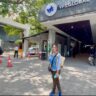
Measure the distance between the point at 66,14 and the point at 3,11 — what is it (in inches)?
208

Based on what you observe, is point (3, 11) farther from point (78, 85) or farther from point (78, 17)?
point (78, 85)

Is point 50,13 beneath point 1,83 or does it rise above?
above

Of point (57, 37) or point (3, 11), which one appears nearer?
point (3, 11)

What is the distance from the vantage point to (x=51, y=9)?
19.8 m

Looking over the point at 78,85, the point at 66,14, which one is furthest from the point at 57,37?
the point at 78,85

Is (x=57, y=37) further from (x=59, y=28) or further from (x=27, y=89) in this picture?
(x=27, y=89)

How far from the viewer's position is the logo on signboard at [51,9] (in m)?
19.4

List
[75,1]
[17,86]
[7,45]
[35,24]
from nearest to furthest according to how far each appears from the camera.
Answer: [17,86], [75,1], [35,24], [7,45]

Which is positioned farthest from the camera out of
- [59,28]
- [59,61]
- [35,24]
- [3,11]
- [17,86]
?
[35,24]

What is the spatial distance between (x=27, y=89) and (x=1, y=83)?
5.56 ft

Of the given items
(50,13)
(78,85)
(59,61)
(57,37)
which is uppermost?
(50,13)

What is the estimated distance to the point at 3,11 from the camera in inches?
633

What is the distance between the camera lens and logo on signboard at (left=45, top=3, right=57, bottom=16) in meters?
19.4

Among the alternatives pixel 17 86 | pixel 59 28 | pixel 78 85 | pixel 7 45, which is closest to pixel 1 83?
pixel 17 86
